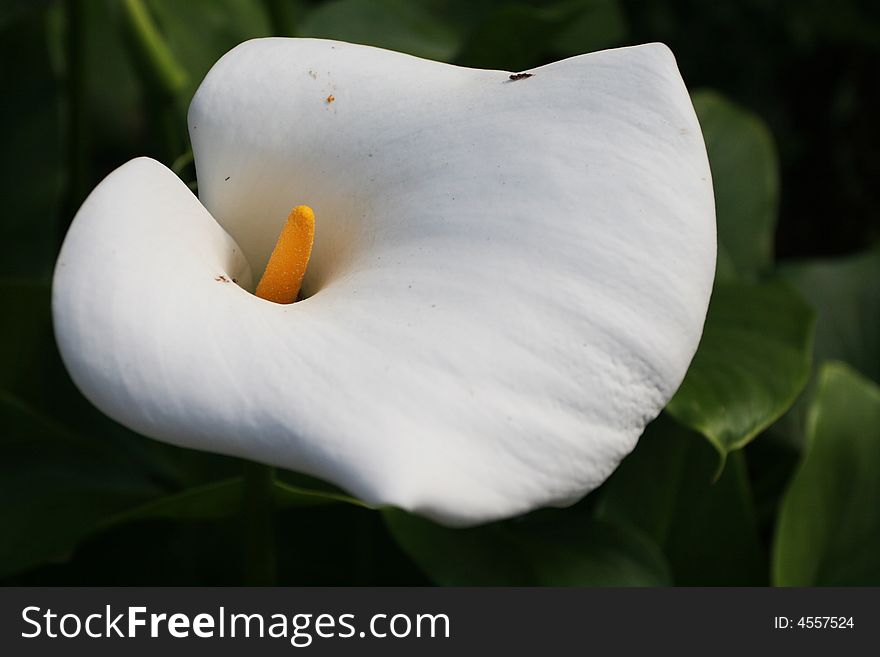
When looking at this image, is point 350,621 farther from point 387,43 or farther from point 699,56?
point 699,56

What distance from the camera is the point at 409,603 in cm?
55

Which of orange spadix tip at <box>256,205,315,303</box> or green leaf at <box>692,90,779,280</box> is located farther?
green leaf at <box>692,90,779,280</box>

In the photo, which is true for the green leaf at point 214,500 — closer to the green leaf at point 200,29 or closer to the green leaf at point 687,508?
the green leaf at point 687,508

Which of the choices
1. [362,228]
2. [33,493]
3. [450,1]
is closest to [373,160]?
[362,228]

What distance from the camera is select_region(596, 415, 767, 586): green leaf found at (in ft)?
2.34

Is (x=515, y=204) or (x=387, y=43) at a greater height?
(x=387, y=43)

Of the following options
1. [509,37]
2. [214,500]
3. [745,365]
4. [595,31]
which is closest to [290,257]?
[214,500]

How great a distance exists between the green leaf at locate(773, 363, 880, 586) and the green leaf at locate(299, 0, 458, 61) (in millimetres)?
494

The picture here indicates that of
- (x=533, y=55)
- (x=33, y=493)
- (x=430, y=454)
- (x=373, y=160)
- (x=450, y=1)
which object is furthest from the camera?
(x=450, y=1)

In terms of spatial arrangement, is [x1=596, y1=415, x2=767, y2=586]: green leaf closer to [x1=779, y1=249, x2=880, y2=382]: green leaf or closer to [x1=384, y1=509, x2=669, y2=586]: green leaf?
[x1=384, y1=509, x2=669, y2=586]: green leaf

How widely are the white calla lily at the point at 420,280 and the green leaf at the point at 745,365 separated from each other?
7.3 inches

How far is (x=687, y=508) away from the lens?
0.72 meters

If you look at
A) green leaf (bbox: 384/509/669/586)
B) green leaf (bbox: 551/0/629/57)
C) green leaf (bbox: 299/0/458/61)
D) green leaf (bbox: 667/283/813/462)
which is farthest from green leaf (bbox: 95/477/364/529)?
green leaf (bbox: 551/0/629/57)

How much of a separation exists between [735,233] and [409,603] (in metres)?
0.53
